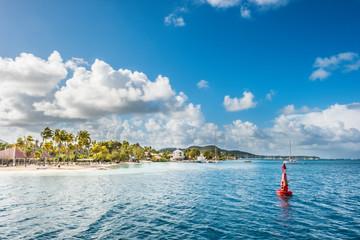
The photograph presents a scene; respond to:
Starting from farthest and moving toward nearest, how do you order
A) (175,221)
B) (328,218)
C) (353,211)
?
(353,211) → (328,218) → (175,221)

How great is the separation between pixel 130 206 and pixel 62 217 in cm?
762

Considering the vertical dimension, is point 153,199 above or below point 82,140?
below

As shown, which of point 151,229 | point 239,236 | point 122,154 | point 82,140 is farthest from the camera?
point 122,154

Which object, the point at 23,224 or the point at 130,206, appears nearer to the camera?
the point at 23,224

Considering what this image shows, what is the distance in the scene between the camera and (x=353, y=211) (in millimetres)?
25625

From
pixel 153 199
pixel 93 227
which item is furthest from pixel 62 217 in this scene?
pixel 153 199

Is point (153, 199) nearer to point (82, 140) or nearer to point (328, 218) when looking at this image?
point (328, 218)

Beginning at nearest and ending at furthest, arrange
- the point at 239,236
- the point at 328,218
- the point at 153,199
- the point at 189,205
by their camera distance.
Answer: the point at 239,236, the point at 328,218, the point at 189,205, the point at 153,199

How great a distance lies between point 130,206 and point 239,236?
14173mm

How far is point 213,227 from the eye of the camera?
18.9m

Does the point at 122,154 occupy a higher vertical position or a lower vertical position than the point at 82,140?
lower

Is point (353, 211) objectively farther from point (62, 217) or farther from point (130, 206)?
point (62, 217)

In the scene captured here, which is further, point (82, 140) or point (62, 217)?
point (82, 140)

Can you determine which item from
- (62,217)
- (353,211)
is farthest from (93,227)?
(353,211)
